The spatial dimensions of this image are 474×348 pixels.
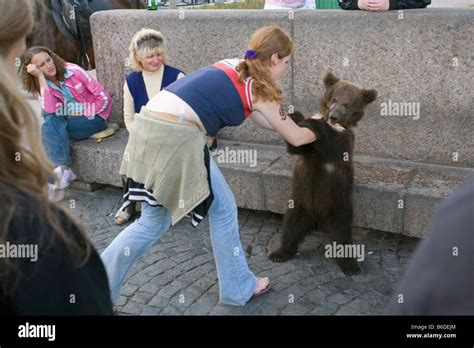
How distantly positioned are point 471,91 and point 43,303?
4093mm

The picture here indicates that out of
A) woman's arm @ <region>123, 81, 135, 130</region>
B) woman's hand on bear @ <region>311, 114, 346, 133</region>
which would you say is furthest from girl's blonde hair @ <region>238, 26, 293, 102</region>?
woman's arm @ <region>123, 81, 135, 130</region>

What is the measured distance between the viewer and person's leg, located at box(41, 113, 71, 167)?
561cm

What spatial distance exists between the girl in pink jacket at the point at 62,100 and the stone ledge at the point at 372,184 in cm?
39

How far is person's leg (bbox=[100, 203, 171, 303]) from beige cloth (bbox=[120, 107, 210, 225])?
226mm

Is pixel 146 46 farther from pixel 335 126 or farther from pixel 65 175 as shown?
pixel 335 126

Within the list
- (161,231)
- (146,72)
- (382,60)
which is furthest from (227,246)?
(382,60)

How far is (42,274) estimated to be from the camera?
123cm

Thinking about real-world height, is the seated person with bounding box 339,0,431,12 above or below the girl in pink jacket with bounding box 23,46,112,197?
above

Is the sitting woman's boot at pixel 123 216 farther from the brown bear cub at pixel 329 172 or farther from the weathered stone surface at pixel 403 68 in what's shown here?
the weathered stone surface at pixel 403 68

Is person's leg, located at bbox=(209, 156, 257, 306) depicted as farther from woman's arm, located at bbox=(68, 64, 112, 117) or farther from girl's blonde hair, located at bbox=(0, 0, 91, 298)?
woman's arm, located at bbox=(68, 64, 112, 117)

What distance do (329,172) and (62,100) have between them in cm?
313

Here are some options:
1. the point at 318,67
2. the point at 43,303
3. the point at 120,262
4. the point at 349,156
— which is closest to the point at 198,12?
the point at 318,67

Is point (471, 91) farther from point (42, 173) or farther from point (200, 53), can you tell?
point (42, 173)

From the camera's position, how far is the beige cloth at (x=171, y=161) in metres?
3.18
